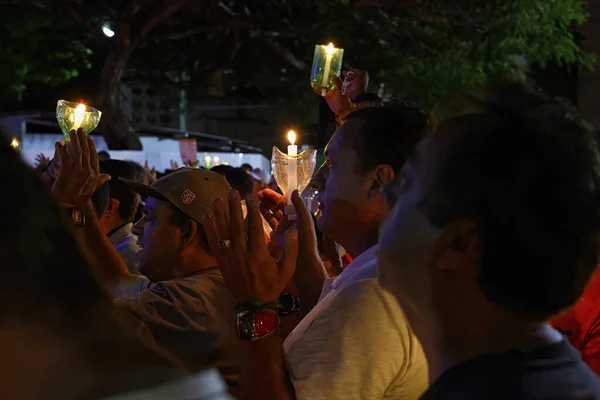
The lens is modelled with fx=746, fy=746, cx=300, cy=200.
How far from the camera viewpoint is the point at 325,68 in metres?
4.17

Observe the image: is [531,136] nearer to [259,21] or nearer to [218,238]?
[218,238]

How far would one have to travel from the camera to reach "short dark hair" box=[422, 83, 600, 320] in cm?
139

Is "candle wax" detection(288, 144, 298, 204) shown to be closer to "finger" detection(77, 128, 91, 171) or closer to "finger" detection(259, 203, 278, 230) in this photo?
"finger" detection(259, 203, 278, 230)

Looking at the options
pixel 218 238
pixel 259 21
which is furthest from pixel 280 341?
pixel 259 21

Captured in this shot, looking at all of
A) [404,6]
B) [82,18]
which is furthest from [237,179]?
[404,6]

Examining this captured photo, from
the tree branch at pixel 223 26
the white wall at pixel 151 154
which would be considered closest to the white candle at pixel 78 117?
the white wall at pixel 151 154

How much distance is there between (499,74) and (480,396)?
28.1 inches

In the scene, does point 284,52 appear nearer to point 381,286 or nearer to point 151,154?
point 151,154

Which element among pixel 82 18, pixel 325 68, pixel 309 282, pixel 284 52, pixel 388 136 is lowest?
pixel 309 282

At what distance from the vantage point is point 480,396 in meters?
1.36

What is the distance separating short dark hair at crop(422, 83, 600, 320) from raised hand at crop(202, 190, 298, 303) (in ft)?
2.22

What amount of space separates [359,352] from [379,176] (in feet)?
2.43

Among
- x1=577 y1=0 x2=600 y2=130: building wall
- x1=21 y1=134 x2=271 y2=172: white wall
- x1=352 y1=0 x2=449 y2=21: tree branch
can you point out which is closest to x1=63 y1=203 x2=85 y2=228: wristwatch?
x1=21 y1=134 x2=271 y2=172: white wall

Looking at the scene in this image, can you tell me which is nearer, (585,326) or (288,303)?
(288,303)
